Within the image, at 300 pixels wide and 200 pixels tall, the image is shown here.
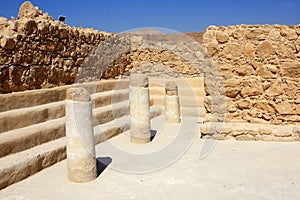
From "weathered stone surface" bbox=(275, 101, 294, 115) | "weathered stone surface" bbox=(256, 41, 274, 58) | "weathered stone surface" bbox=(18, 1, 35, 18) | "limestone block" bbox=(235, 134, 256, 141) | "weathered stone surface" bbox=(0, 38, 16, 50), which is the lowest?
"limestone block" bbox=(235, 134, 256, 141)

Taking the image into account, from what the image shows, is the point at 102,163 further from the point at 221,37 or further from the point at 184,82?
the point at 184,82

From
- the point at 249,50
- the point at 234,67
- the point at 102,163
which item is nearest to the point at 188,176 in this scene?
the point at 102,163

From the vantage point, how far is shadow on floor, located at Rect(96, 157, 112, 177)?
5628 millimetres

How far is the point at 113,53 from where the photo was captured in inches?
515

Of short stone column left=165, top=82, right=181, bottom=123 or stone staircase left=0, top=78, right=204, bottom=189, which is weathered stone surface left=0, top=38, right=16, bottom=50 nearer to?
stone staircase left=0, top=78, right=204, bottom=189

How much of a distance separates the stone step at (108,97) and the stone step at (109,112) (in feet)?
0.51

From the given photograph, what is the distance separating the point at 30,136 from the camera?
580 centimetres

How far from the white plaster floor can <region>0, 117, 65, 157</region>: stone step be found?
0.61 metres

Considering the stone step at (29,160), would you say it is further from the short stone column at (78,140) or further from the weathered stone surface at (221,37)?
the weathered stone surface at (221,37)

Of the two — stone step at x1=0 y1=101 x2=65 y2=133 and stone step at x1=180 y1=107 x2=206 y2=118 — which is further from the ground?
stone step at x1=0 y1=101 x2=65 y2=133

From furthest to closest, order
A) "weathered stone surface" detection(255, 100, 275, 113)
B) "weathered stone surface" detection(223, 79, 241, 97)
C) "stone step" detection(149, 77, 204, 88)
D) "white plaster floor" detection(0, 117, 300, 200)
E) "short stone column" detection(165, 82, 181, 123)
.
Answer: "stone step" detection(149, 77, 204, 88) < "short stone column" detection(165, 82, 181, 123) < "weathered stone surface" detection(223, 79, 241, 97) < "weathered stone surface" detection(255, 100, 275, 113) < "white plaster floor" detection(0, 117, 300, 200)

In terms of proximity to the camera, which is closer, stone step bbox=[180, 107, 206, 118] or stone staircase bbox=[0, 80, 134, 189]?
stone staircase bbox=[0, 80, 134, 189]

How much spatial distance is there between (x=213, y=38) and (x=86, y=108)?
3.92 m

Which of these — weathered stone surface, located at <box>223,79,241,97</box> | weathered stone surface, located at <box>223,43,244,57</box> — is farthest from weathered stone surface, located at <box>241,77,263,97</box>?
weathered stone surface, located at <box>223,43,244,57</box>
